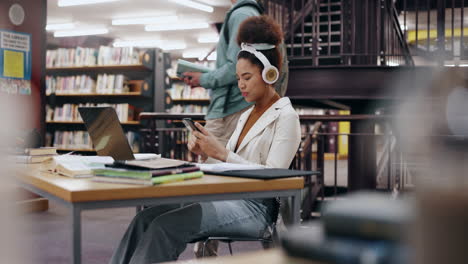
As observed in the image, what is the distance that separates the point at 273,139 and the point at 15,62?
11.1 feet

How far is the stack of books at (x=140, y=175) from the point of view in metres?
1.14

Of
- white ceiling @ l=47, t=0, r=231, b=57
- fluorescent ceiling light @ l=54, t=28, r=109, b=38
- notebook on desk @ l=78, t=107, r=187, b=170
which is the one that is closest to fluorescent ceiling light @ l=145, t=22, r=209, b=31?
white ceiling @ l=47, t=0, r=231, b=57

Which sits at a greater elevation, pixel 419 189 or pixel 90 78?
pixel 90 78

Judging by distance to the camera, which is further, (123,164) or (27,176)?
(27,176)

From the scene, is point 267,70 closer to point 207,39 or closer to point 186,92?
point 186,92

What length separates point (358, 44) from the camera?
6.28 m

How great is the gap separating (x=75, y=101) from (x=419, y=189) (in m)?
7.74

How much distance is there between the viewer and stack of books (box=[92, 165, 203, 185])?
114cm

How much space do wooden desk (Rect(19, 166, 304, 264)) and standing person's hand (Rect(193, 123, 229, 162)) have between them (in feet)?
1.31

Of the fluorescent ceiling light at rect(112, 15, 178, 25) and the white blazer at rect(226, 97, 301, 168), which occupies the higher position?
the fluorescent ceiling light at rect(112, 15, 178, 25)

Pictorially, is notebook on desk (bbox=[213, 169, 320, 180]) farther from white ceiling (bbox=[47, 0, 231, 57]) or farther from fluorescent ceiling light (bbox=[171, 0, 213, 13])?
white ceiling (bbox=[47, 0, 231, 57])

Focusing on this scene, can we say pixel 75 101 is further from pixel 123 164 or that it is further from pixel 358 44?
pixel 123 164

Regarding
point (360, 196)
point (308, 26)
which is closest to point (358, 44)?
point (308, 26)

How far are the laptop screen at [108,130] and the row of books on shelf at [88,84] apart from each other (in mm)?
5557
